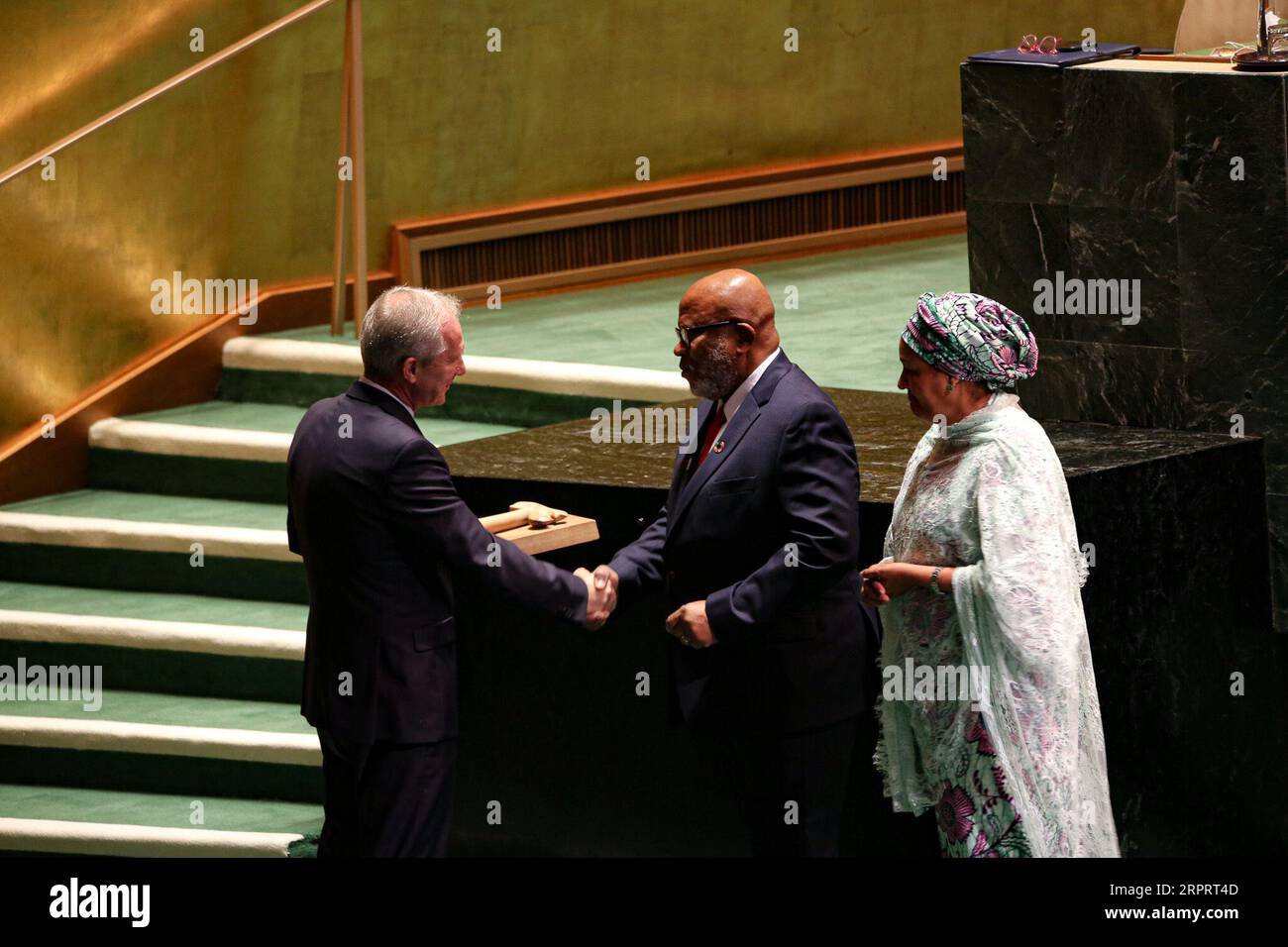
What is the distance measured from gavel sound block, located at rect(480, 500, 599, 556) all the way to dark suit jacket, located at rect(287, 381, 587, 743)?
1.19 ft

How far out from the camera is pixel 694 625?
15.7 feet

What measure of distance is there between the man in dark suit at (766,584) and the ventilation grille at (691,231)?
4275mm

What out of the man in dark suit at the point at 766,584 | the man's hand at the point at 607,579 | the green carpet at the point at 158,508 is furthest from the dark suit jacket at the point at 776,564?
the green carpet at the point at 158,508

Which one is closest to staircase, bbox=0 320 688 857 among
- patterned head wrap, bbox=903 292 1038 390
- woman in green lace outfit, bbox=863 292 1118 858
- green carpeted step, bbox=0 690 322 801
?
green carpeted step, bbox=0 690 322 801

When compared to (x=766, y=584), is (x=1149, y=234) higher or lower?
higher

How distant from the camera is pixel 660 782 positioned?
570 cm

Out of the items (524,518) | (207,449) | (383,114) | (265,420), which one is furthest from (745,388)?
(383,114)

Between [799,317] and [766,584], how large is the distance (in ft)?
13.3

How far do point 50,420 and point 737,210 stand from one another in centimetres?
305

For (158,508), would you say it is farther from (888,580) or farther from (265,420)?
(888,580)

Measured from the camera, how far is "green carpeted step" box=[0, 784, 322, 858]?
20.6ft
